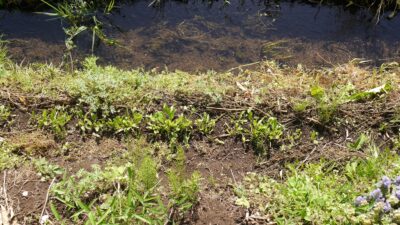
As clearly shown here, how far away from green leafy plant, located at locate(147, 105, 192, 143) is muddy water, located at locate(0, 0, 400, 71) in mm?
1210

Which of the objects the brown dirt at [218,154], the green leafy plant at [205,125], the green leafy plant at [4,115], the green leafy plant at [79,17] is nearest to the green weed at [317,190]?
the brown dirt at [218,154]

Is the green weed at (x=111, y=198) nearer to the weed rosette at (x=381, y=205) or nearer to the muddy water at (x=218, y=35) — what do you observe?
the weed rosette at (x=381, y=205)

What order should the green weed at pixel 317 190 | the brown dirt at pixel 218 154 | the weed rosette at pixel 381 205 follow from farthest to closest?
the brown dirt at pixel 218 154 → the green weed at pixel 317 190 → the weed rosette at pixel 381 205

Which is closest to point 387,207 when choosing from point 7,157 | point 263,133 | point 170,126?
point 263,133

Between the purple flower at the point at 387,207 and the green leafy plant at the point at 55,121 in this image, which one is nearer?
the purple flower at the point at 387,207

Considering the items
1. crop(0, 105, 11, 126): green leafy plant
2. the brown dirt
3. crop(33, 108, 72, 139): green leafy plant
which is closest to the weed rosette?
the brown dirt

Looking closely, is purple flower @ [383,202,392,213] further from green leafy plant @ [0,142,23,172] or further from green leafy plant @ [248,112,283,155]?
green leafy plant @ [0,142,23,172]

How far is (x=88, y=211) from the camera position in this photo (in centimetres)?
329

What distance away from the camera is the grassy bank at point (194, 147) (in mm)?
3447

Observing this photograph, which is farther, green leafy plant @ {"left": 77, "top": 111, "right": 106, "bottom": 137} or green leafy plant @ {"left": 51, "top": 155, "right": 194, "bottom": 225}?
green leafy plant @ {"left": 77, "top": 111, "right": 106, "bottom": 137}

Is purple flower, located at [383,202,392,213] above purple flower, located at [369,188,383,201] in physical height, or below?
below

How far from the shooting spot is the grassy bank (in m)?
3.45

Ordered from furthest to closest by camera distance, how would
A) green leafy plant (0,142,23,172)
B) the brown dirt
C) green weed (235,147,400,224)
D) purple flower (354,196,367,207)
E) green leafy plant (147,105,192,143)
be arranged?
green leafy plant (147,105,192,143)
green leafy plant (0,142,23,172)
the brown dirt
green weed (235,147,400,224)
purple flower (354,196,367,207)

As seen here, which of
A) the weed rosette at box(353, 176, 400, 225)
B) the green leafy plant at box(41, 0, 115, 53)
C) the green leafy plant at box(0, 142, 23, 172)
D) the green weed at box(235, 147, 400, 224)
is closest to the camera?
the weed rosette at box(353, 176, 400, 225)
